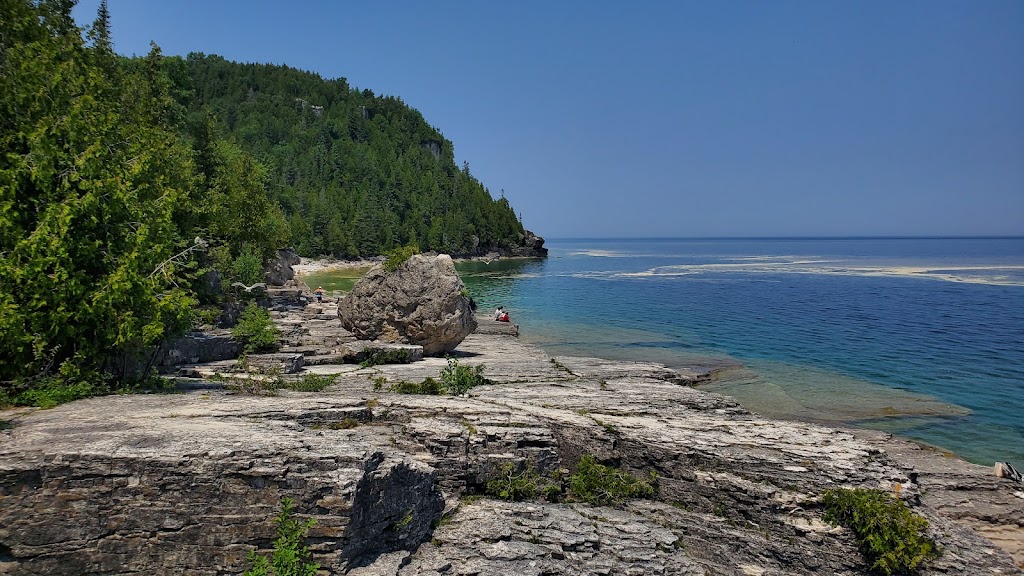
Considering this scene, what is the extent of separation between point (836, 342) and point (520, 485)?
139ft

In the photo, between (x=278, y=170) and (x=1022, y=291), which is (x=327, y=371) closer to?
(x=1022, y=291)

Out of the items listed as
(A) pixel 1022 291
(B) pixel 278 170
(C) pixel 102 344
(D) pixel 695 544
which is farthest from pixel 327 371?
(B) pixel 278 170

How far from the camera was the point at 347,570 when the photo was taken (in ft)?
35.5

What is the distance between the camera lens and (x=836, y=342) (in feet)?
151

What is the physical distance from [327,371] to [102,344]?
29.4 ft

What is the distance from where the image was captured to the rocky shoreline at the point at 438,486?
10031 mm

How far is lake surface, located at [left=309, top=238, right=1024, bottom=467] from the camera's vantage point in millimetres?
27828

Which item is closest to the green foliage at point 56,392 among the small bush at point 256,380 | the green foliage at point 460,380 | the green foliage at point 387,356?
the small bush at point 256,380

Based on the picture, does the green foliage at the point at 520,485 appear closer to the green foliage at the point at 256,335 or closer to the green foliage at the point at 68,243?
the green foliage at the point at 68,243

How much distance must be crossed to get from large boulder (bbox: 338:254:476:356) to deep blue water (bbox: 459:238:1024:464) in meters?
14.7

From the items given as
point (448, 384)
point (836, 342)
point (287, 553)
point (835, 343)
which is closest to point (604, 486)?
point (448, 384)

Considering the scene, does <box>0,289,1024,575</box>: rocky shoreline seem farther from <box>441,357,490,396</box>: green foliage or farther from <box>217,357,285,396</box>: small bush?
<box>441,357,490,396</box>: green foliage

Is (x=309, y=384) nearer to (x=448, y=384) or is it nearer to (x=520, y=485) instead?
(x=448, y=384)

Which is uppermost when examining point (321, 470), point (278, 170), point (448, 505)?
point (278, 170)
